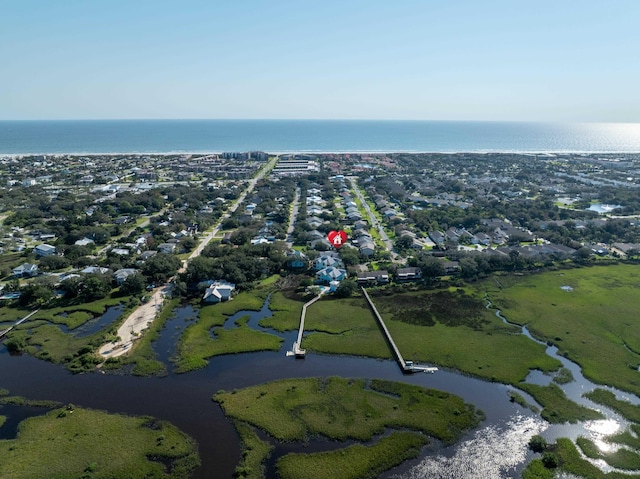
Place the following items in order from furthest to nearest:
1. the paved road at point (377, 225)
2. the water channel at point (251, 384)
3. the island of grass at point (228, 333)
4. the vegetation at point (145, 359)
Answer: the paved road at point (377, 225) → the island of grass at point (228, 333) → the vegetation at point (145, 359) → the water channel at point (251, 384)

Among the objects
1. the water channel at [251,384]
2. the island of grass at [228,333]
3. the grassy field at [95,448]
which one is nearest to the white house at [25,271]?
the water channel at [251,384]

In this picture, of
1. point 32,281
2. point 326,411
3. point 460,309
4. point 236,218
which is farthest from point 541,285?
point 32,281

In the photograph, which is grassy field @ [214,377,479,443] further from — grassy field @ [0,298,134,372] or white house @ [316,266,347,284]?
white house @ [316,266,347,284]

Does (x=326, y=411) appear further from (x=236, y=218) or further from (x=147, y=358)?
(x=236, y=218)

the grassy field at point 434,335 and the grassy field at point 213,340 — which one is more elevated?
the grassy field at point 434,335

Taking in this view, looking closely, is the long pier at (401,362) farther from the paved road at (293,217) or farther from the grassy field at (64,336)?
the paved road at (293,217)

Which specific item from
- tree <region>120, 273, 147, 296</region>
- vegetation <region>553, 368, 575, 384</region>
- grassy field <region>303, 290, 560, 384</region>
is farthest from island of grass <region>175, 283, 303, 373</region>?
vegetation <region>553, 368, 575, 384</region>
